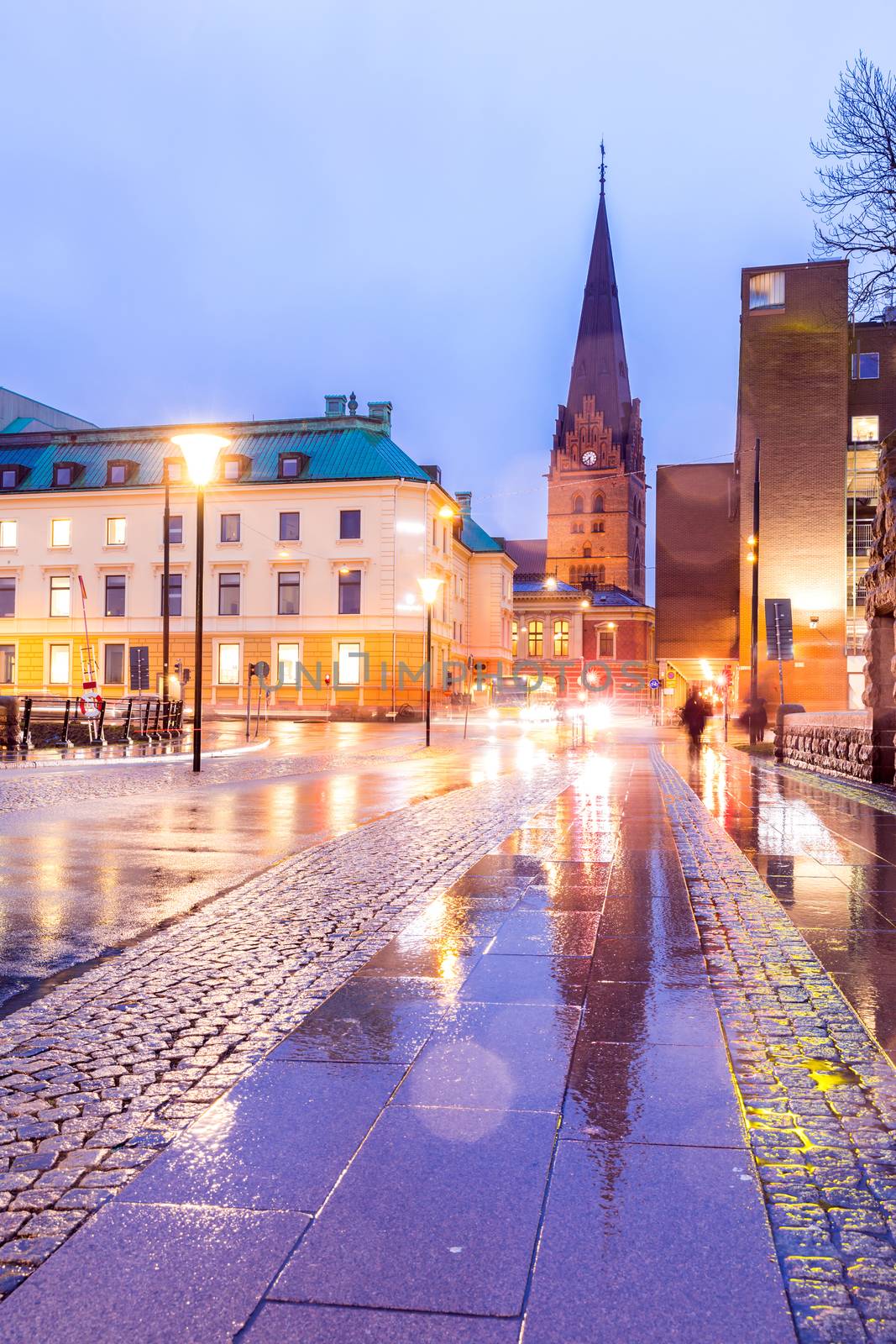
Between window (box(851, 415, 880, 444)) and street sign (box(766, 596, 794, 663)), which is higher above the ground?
window (box(851, 415, 880, 444))

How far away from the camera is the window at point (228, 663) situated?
5459 centimetres

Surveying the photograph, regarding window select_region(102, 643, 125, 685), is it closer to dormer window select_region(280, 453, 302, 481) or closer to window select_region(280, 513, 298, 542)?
window select_region(280, 513, 298, 542)

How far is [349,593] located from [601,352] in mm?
70500

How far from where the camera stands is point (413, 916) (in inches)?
263

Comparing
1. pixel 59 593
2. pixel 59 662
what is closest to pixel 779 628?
pixel 59 662

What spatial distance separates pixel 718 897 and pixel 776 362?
46882mm

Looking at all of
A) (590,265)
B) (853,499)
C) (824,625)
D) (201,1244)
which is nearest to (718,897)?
(201,1244)

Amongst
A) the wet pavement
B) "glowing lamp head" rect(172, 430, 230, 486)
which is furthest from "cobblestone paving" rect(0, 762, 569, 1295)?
"glowing lamp head" rect(172, 430, 230, 486)

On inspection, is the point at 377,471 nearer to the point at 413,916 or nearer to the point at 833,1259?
the point at 413,916

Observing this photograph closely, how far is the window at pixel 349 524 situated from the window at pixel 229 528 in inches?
220

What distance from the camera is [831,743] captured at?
64.7 ft

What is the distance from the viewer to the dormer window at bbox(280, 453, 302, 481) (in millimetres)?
54250

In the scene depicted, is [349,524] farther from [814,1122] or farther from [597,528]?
[597,528]

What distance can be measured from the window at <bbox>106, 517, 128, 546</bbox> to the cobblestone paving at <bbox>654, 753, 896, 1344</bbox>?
5379cm
